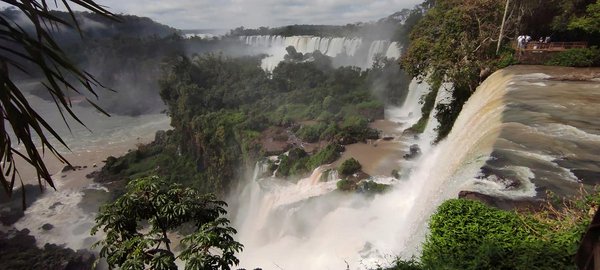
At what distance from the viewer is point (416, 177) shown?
14.4 m

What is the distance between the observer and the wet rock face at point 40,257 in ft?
63.5

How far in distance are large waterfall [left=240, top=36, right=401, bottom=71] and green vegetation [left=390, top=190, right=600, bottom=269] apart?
38.1 m

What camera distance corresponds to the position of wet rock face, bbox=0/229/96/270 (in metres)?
19.4

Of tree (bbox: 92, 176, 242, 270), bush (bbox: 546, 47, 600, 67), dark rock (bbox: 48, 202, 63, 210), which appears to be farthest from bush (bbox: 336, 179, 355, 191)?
dark rock (bbox: 48, 202, 63, 210)

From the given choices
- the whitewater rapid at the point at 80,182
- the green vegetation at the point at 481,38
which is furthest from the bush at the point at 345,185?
the whitewater rapid at the point at 80,182

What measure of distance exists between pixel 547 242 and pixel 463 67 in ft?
38.3

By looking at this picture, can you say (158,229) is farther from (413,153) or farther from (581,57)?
(413,153)

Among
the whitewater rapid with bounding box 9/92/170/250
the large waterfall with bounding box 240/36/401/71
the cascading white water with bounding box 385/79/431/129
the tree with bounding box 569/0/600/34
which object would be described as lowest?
the whitewater rapid with bounding box 9/92/170/250

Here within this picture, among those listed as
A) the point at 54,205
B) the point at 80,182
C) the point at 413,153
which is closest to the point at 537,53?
the point at 413,153

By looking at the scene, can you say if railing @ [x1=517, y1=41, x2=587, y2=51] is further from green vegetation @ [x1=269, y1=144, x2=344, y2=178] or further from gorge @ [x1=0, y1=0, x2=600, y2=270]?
green vegetation @ [x1=269, y1=144, x2=344, y2=178]

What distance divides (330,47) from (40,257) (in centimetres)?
4534

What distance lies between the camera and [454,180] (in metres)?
7.59

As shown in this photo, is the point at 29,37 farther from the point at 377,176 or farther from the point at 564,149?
the point at 377,176

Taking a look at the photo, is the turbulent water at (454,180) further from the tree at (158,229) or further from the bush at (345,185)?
the tree at (158,229)
